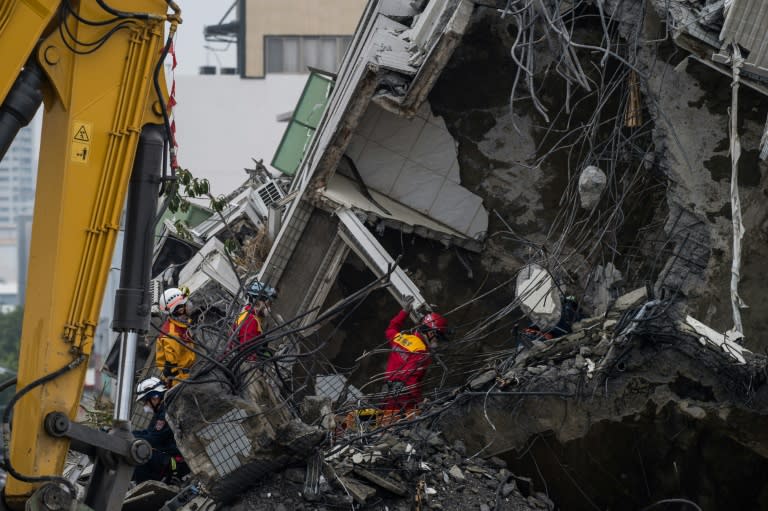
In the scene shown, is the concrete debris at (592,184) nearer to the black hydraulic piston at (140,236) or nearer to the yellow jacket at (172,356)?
the yellow jacket at (172,356)

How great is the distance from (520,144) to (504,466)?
540cm

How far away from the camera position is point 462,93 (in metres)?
14.0

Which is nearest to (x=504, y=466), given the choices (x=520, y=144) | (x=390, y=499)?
(x=390, y=499)

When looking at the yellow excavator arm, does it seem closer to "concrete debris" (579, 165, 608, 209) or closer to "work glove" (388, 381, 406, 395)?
"work glove" (388, 381, 406, 395)

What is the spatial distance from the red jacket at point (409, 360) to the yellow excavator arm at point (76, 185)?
163 inches

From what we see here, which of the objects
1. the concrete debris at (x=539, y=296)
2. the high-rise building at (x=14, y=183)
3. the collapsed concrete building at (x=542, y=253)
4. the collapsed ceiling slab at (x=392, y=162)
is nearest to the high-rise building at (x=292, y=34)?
the collapsed concrete building at (x=542, y=253)

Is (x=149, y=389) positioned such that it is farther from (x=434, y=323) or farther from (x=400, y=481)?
(x=434, y=323)

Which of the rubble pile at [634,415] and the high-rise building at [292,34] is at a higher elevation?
the rubble pile at [634,415]

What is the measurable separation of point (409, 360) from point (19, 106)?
18.0 feet

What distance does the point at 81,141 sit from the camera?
7.09 metres

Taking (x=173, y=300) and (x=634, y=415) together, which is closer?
(x=634, y=415)

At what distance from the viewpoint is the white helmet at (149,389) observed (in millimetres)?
10500

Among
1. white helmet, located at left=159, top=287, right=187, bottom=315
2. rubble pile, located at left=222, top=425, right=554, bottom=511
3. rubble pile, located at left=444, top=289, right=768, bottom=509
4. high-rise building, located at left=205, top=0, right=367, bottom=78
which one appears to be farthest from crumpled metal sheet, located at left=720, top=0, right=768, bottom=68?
high-rise building, located at left=205, top=0, right=367, bottom=78

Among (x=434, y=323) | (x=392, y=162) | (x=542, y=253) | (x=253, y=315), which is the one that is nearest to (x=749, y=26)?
(x=542, y=253)
